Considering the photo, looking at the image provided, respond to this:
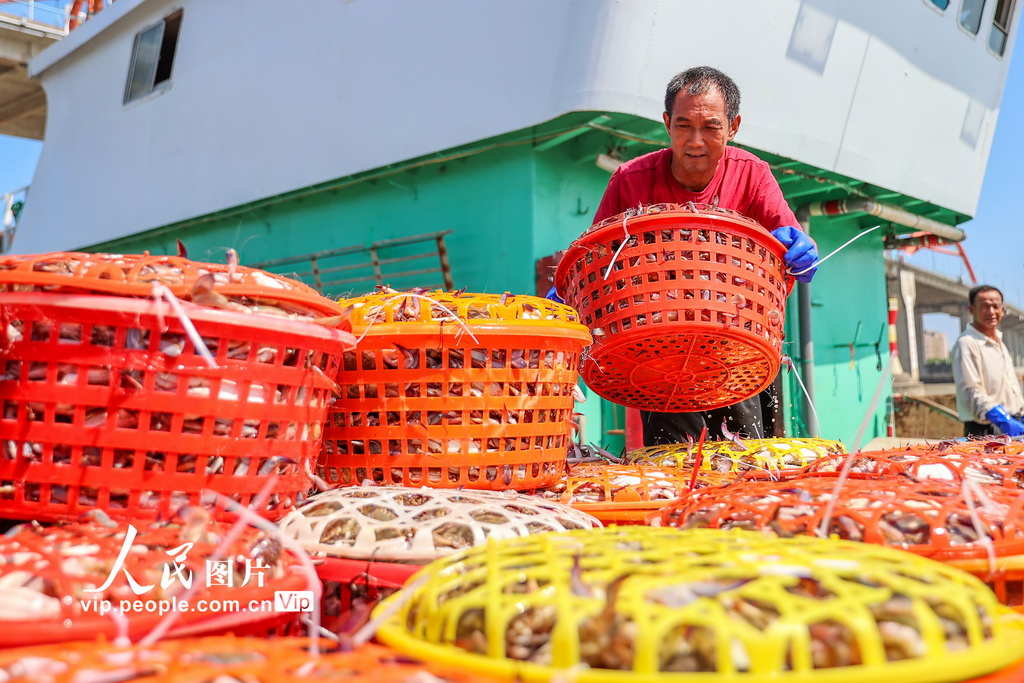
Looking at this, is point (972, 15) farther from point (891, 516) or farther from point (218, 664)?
point (218, 664)

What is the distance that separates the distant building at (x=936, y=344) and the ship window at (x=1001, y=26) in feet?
50.2

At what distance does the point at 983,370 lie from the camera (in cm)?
488

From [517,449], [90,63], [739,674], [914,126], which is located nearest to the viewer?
[739,674]

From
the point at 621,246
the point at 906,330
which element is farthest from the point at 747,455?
the point at 906,330

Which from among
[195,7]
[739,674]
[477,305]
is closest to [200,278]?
[477,305]

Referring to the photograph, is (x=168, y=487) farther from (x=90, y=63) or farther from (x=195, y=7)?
(x=90, y=63)

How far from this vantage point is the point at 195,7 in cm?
786

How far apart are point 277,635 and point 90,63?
1044 centimetres

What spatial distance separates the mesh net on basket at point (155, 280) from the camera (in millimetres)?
998

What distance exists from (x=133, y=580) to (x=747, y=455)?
1.56 meters

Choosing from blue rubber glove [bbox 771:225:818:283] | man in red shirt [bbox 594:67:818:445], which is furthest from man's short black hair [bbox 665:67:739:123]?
blue rubber glove [bbox 771:225:818:283]

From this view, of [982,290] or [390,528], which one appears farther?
[982,290]

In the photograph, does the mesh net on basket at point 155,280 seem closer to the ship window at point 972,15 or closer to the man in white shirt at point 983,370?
the man in white shirt at point 983,370

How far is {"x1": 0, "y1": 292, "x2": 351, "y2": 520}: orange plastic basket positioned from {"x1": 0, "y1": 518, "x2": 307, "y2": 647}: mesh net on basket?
91 millimetres
